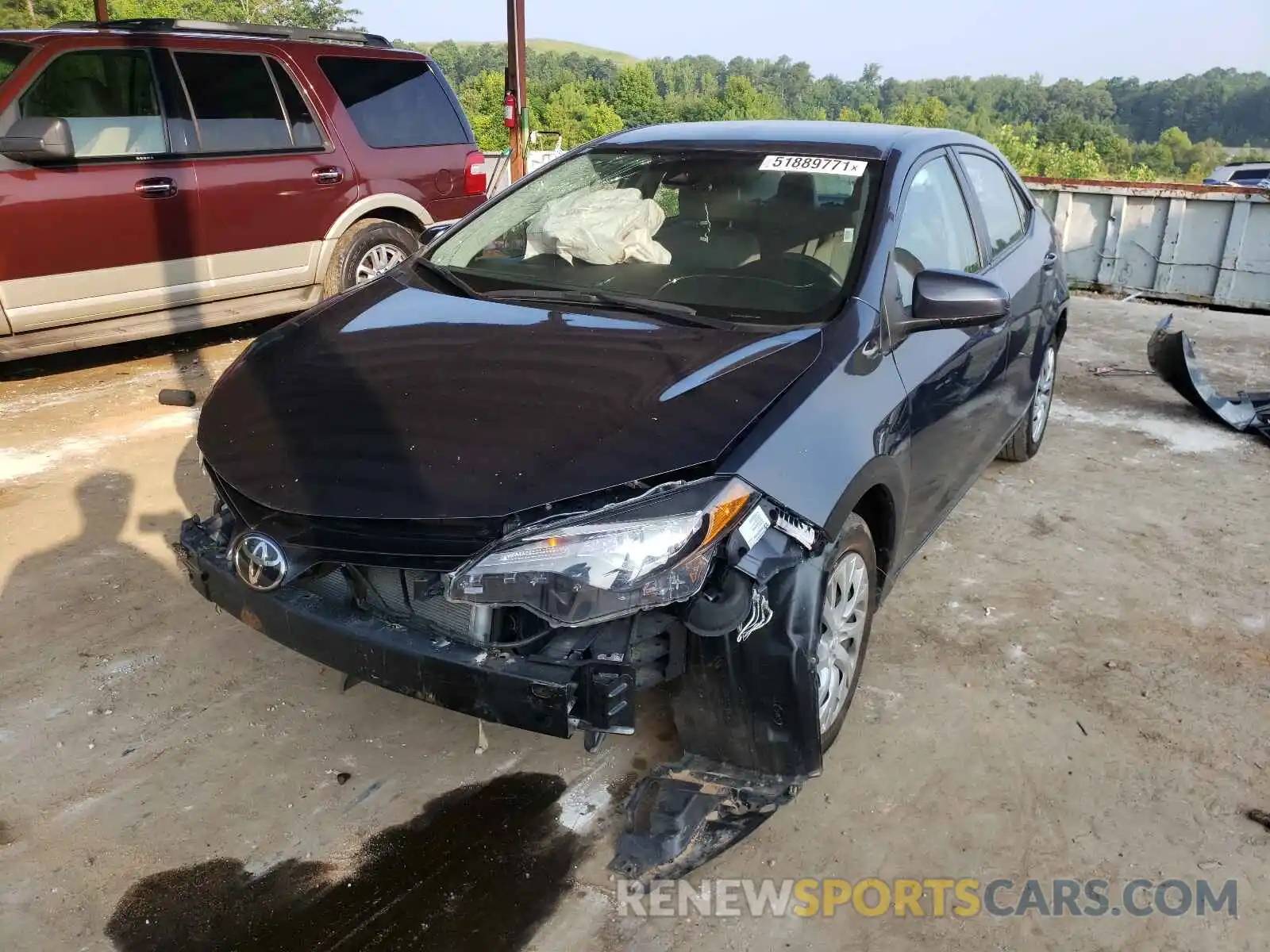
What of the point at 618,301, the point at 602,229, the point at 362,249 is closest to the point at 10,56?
the point at 362,249

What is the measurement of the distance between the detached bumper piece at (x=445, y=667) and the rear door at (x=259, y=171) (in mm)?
4214

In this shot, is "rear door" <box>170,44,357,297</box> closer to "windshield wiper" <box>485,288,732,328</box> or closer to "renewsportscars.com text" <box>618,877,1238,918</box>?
"windshield wiper" <box>485,288,732,328</box>

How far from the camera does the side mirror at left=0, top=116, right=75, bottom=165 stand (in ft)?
16.6

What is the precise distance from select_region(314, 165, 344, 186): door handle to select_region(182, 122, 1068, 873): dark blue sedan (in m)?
3.40

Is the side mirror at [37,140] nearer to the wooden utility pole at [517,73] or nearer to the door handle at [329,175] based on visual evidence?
the door handle at [329,175]

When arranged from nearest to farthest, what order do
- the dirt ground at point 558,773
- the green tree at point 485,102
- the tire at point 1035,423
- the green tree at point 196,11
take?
the dirt ground at point 558,773, the tire at point 1035,423, the green tree at point 196,11, the green tree at point 485,102

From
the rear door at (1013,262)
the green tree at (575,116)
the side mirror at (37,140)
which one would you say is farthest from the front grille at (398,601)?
the green tree at (575,116)

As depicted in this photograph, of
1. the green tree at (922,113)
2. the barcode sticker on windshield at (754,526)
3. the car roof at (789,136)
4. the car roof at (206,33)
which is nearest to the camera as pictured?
the barcode sticker on windshield at (754,526)

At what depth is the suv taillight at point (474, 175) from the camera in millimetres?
7363

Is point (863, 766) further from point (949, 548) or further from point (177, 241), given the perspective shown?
point (177, 241)

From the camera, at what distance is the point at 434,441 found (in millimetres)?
2332

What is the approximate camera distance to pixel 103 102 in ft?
18.7

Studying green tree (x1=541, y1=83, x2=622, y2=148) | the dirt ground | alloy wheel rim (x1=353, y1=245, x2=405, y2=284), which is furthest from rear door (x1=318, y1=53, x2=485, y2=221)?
green tree (x1=541, y1=83, x2=622, y2=148)

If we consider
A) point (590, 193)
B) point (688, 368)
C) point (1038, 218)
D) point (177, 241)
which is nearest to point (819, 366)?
point (688, 368)
